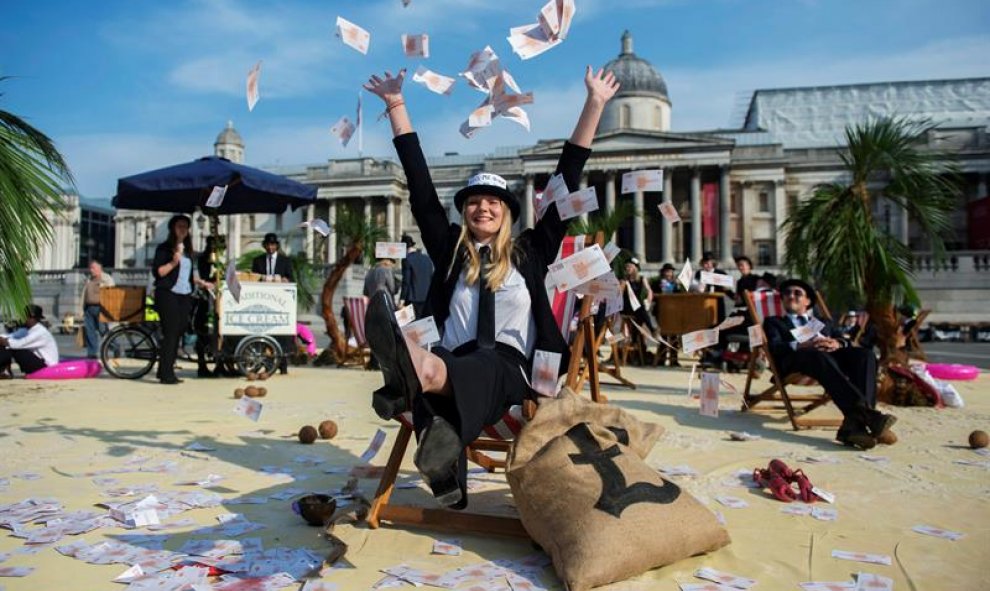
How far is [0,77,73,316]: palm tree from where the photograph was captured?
208 inches

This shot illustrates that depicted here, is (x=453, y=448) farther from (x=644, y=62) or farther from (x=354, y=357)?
(x=644, y=62)

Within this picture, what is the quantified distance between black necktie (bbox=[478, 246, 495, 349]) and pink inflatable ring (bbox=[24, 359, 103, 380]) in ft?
25.1

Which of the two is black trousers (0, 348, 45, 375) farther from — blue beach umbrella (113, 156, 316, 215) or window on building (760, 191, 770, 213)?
window on building (760, 191, 770, 213)

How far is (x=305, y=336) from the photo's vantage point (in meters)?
12.5

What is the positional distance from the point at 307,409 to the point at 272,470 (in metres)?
2.34

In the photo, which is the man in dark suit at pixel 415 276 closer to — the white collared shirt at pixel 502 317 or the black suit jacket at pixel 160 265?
the black suit jacket at pixel 160 265

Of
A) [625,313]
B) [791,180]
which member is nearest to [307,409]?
[625,313]

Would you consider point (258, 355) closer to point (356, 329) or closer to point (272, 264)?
point (272, 264)

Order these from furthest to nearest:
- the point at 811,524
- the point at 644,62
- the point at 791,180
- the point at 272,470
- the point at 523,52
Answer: the point at 644,62 < the point at 791,180 < the point at 272,470 < the point at 523,52 < the point at 811,524

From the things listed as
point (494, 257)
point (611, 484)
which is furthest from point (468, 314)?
point (611, 484)

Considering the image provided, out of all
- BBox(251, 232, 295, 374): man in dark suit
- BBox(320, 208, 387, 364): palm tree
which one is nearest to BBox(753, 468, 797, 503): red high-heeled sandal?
BBox(251, 232, 295, 374): man in dark suit

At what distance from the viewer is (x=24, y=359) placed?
868cm

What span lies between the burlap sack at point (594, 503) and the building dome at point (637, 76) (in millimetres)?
53400

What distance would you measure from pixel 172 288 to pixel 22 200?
265 centimetres
